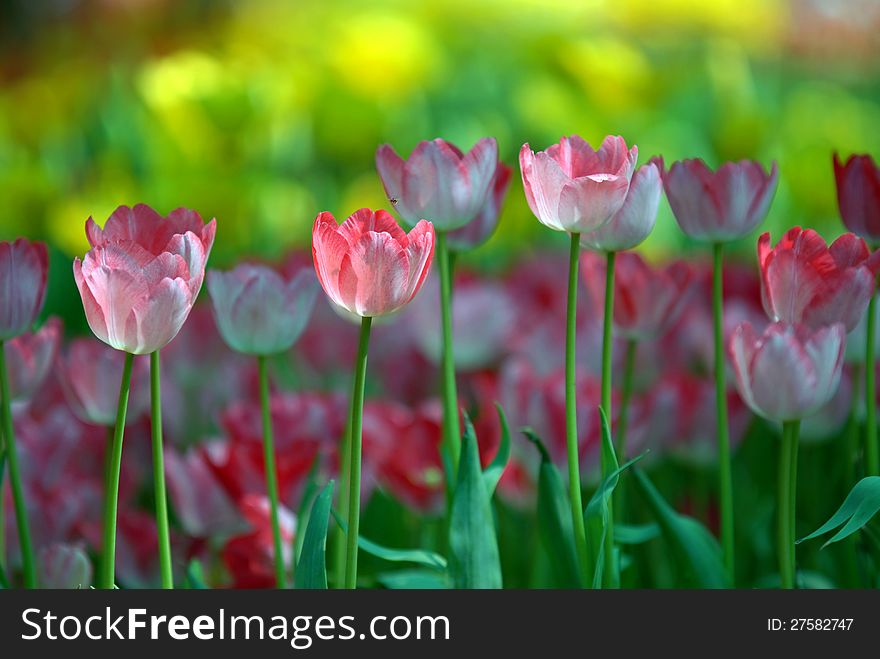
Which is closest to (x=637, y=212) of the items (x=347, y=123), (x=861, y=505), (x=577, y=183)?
(x=577, y=183)

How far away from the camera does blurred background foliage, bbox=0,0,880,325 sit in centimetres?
132

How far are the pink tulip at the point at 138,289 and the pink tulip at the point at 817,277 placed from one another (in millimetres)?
243

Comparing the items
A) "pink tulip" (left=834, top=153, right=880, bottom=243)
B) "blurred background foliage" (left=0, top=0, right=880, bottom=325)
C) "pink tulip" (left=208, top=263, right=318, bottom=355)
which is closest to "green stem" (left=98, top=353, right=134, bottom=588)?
"pink tulip" (left=208, top=263, right=318, bottom=355)

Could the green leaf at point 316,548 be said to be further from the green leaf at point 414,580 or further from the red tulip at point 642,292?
the red tulip at point 642,292

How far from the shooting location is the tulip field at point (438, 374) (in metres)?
0.48

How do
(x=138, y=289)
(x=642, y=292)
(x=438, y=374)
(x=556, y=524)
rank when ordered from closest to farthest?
(x=138, y=289) → (x=556, y=524) → (x=642, y=292) → (x=438, y=374)

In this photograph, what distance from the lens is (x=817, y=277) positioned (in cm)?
50

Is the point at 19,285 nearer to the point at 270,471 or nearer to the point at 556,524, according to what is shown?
the point at 270,471

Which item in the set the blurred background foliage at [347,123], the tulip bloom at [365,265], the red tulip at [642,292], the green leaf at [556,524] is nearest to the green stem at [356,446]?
the tulip bloom at [365,265]

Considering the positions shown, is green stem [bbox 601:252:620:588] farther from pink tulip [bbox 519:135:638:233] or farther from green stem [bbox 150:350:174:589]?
green stem [bbox 150:350:174:589]

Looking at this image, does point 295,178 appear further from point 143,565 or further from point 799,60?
point 799,60

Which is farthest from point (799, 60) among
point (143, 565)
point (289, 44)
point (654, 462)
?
point (143, 565)

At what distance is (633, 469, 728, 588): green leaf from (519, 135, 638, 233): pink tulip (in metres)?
0.15

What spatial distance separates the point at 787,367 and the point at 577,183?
0.12 meters
